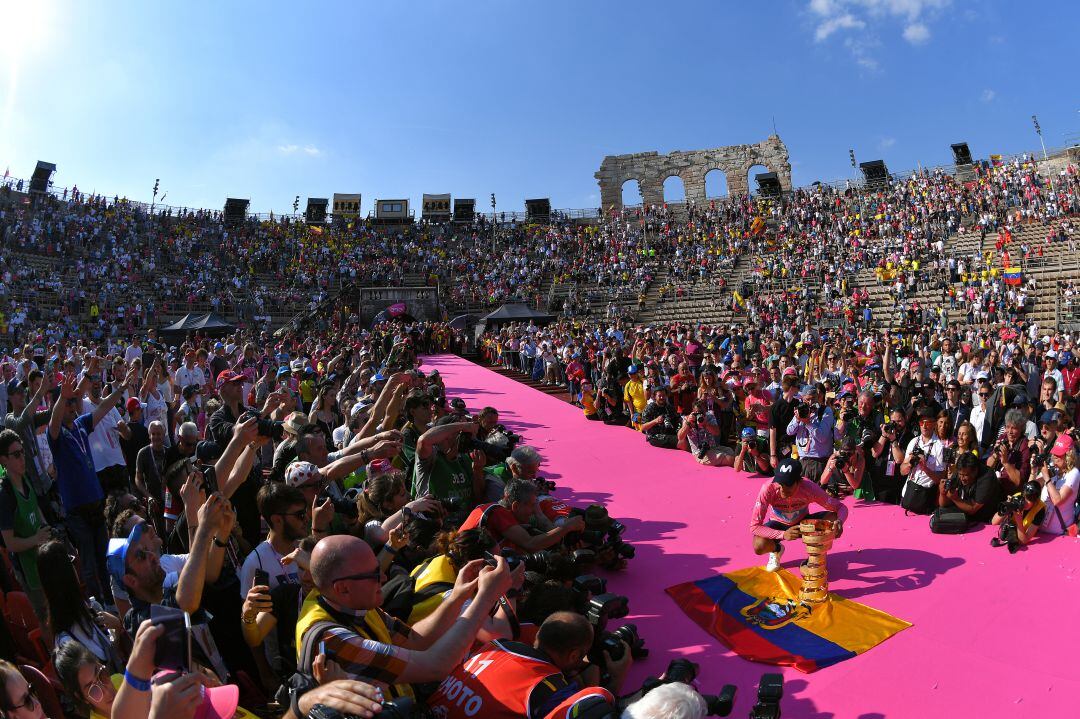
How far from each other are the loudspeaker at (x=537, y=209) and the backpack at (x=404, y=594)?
42245 millimetres

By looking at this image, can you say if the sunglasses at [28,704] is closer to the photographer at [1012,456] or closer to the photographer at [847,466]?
the photographer at [847,466]

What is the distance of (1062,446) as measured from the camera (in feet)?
18.4

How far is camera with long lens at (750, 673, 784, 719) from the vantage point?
2.98m

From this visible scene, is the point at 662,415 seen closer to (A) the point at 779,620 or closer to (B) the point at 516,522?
(A) the point at 779,620

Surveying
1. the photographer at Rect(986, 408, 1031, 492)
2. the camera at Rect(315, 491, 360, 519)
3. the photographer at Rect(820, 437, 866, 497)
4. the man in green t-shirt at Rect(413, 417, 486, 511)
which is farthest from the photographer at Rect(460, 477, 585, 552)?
the photographer at Rect(986, 408, 1031, 492)

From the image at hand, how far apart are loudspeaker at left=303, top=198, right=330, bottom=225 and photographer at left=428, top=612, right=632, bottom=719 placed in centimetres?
4344

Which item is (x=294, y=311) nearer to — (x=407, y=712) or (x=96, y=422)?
(x=96, y=422)

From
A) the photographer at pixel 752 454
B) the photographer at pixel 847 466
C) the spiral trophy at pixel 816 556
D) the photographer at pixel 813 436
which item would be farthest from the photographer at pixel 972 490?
the photographer at pixel 752 454

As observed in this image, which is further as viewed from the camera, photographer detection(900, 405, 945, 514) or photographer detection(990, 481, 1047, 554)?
photographer detection(900, 405, 945, 514)

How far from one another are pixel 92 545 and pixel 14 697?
346cm

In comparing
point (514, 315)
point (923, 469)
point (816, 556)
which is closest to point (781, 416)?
point (923, 469)

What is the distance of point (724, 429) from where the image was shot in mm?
9586

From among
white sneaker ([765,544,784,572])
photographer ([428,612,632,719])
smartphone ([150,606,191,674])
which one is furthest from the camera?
white sneaker ([765,544,784,572])

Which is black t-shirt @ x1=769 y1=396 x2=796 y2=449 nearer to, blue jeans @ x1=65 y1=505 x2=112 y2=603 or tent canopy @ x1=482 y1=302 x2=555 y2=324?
blue jeans @ x1=65 y1=505 x2=112 y2=603
